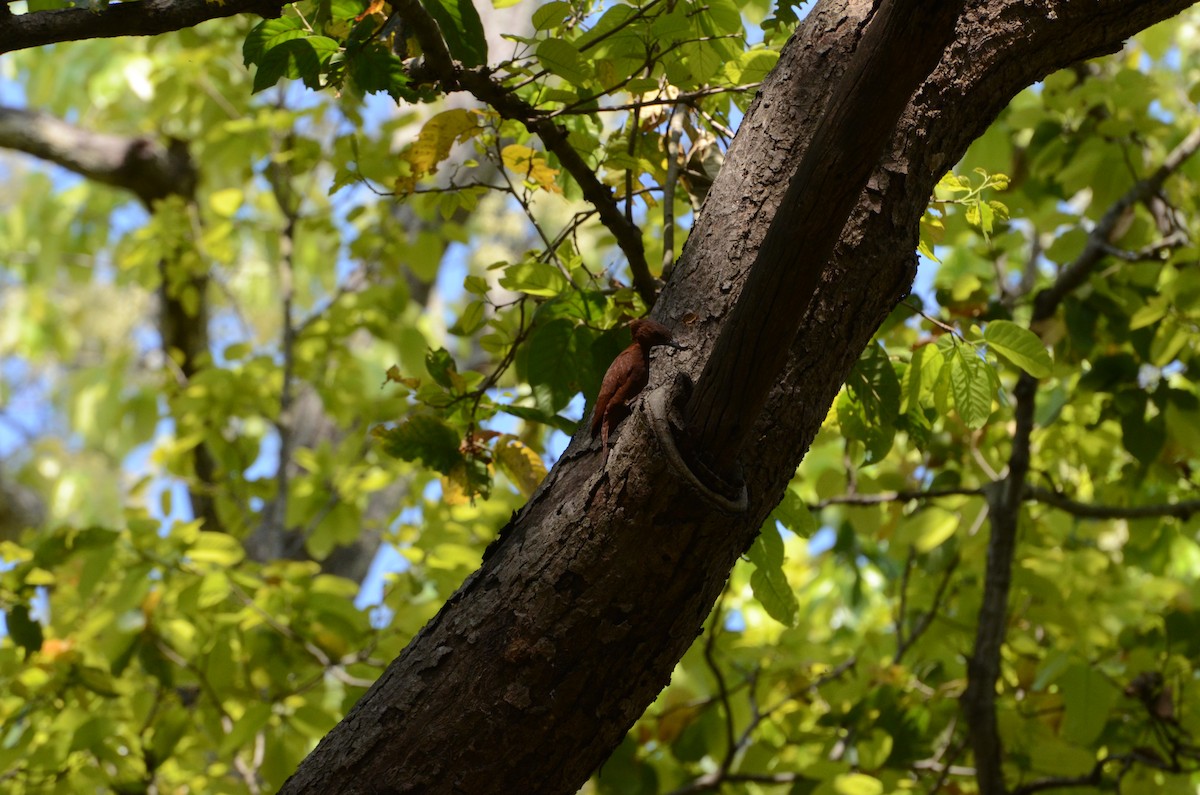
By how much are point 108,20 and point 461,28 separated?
1.41 feet

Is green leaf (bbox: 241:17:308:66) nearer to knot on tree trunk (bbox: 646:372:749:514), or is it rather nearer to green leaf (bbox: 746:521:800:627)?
knot on tree trunk (bbox: 646:372:749:514)

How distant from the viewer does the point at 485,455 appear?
5.64 feet

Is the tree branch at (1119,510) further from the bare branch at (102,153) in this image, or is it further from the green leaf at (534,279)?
the bare branch at (102,153)

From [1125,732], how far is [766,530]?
1.43 meters

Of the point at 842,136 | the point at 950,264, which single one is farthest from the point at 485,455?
the point at 950,264

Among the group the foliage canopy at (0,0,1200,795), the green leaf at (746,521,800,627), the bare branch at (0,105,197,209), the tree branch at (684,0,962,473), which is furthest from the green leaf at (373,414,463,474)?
the bare branch at (0,105,197,209)

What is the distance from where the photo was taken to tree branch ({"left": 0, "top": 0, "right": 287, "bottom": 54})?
4.00 feet

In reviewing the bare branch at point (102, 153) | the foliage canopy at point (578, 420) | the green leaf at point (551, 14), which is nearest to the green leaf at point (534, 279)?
the foliage canopy at point (578, 420)

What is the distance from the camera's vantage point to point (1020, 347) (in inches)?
62.5

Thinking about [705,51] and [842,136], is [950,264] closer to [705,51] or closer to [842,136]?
[705,51]

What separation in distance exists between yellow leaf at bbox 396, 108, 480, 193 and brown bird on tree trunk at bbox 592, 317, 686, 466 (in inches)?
23.8

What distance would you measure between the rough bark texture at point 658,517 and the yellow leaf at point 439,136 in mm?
517

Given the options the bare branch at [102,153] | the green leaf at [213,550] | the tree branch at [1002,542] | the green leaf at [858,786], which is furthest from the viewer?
the bare branch at [102,153]

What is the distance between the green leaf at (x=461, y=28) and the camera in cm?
138
